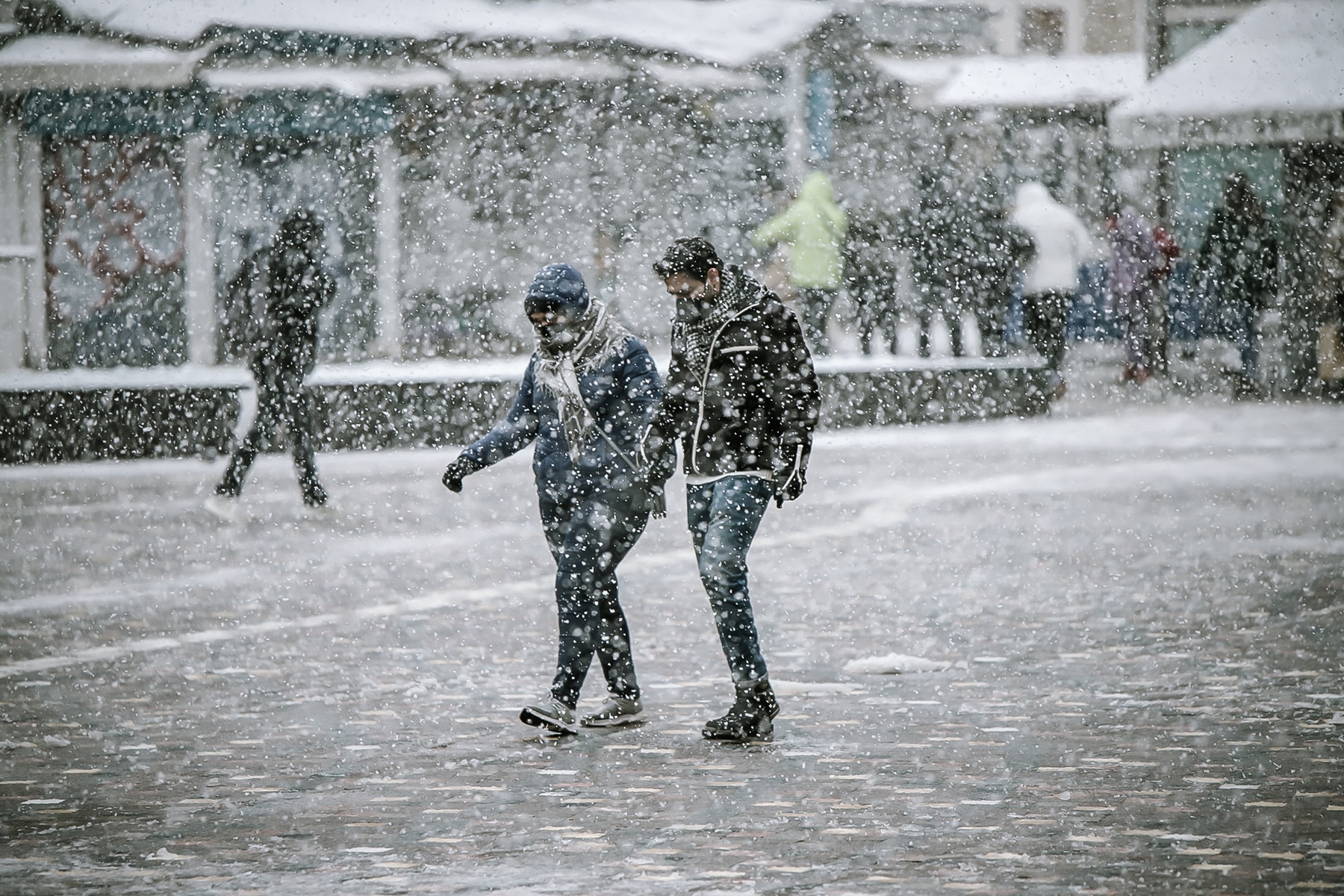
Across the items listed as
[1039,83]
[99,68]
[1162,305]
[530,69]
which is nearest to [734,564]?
[99,68]

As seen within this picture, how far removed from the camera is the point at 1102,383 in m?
21.7

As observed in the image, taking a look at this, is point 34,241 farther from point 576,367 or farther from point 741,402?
point 741,402

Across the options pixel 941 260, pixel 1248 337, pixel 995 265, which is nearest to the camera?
pixel 1248 337

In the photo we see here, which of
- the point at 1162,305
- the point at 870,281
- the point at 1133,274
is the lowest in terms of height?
the point at 1162,305

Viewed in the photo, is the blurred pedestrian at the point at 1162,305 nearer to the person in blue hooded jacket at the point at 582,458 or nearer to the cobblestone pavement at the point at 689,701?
the cobblestone pavement at the point at 689,701

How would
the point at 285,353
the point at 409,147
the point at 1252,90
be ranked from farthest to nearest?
the point at 1252,90 → the point at 409,147 → the point at 285,353

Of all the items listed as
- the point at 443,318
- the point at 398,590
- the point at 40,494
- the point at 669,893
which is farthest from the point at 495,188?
the point at 669,893

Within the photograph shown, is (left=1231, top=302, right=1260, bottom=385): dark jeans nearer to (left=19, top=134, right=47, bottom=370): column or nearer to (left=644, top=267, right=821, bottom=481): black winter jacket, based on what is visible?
(left=19, top=134, right=47, bottom=370): column

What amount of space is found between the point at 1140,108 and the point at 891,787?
17.9m

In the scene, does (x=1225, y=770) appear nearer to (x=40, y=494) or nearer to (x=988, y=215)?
(x=40, y=494)

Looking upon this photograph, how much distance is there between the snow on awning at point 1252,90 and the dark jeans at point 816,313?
5.44 meters

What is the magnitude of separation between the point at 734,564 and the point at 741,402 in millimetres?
531

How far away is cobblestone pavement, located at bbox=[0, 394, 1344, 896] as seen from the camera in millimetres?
5301

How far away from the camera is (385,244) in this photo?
63.4ft
